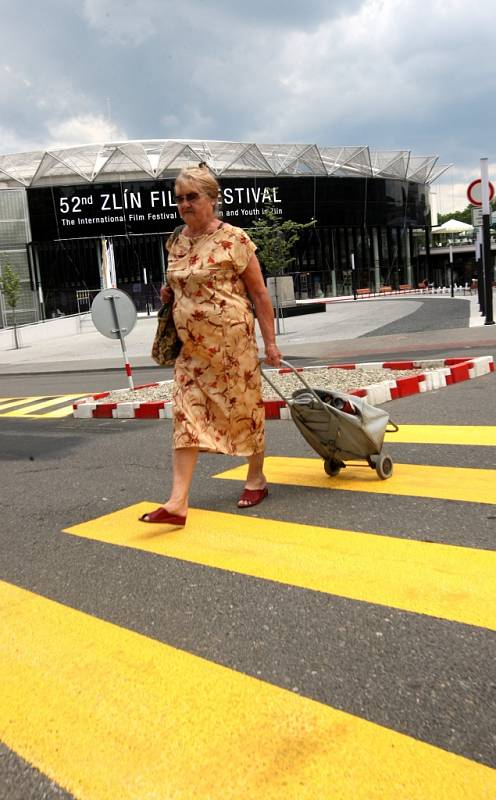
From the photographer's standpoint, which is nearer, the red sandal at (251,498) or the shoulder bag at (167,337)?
the shoulder bag at (167,337)

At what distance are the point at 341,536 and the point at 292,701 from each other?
1.55 meters

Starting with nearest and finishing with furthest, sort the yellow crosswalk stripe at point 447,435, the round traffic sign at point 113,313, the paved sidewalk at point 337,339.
A: the yellow crosswalk stripe at point 447,435 → the round traffic sign at point 113,313 → the paved sidewalk at point 337,339

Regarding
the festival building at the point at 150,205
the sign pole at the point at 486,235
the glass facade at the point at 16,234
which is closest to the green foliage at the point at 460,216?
the festival building at the point at 150,205

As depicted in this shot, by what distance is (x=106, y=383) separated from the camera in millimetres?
14992

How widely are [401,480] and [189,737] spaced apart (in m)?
3.02

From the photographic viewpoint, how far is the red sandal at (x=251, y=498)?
14.6ft

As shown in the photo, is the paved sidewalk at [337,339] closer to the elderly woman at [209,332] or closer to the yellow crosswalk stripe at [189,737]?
the elderly woman at [209,332]

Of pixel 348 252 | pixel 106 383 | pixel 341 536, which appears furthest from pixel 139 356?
pixel 348 252

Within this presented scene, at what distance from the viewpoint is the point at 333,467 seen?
5043mm

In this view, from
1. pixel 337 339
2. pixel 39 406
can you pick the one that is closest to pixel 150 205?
pixel 337 339

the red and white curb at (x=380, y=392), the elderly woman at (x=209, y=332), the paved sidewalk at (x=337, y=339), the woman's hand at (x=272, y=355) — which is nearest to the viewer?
the elderly woman at (x=209, y=332)

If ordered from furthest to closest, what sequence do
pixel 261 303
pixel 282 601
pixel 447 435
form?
1. pixel 447 435
2. pixel 261 303
3. pixel 282 601

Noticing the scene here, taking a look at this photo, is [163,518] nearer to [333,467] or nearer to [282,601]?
[282,601]

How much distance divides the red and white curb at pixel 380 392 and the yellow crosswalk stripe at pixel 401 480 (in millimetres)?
2837
